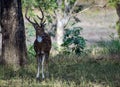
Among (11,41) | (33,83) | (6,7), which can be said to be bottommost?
(33,83)

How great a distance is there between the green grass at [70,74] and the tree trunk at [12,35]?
0.30 metres

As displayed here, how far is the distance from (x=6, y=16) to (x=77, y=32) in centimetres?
389

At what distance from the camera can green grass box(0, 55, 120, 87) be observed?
8.86 meters

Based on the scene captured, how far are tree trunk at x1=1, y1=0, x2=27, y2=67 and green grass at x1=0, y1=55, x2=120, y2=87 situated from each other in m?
0.30

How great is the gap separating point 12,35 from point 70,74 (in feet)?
6.39

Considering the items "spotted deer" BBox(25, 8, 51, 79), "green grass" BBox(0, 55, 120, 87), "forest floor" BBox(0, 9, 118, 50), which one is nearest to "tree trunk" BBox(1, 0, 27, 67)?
"green grass" BBox(0, 55, 120, 87)

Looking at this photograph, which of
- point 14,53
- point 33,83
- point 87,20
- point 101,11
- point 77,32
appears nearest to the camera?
point 33,83

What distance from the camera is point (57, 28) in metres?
27.0

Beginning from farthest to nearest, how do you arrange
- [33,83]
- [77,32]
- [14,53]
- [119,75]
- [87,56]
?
[77,32]
[87,56]
[14,53]
[119,75]
[33,83]

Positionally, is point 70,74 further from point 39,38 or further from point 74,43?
point 74,43

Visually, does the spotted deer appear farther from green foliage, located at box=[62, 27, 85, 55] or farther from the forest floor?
the forest floor

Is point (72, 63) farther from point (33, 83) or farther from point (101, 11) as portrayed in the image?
point (101, 11)

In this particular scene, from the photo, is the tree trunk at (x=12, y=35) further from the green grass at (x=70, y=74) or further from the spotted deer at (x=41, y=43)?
the spotted deer at (x=41, y=43)

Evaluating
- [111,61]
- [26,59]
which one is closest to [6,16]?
[26,59]
